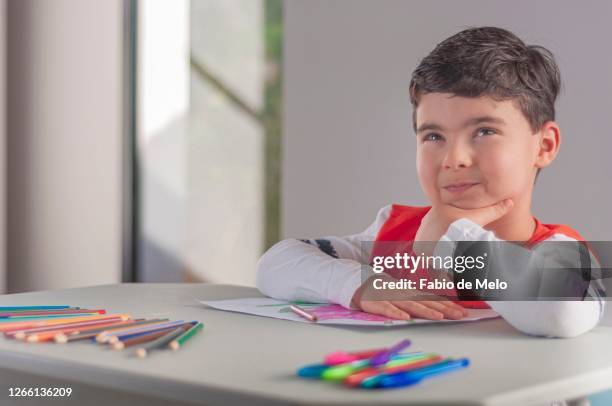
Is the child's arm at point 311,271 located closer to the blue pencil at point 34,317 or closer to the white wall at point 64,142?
the blue pencil at point 34,317

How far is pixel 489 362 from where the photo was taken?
67cm

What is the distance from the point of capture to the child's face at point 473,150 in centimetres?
109

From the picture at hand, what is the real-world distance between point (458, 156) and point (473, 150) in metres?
0.02

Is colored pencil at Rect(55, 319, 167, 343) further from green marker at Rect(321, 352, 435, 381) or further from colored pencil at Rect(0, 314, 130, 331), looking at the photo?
green marker at Rect(321, 352, 435, 381)

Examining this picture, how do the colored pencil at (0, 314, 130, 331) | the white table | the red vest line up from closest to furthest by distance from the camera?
the white table
the colored pencil at (0, 314, 130, 331)
the red vest

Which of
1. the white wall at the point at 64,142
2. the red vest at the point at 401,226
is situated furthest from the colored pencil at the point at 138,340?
the white wall at the point at 64,142

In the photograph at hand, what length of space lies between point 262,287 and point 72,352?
0.48 metres

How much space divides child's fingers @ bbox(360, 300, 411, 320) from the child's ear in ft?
1.25

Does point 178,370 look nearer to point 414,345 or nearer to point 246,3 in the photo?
point 414,345

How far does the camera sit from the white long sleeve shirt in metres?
0.82

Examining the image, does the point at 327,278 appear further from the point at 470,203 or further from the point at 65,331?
the point at 65,331

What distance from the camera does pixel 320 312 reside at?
3.16 feet

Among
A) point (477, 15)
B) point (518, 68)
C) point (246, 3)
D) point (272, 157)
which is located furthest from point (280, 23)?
point (518, 68)

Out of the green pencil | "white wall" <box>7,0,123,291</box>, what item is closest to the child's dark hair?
the green pencil
